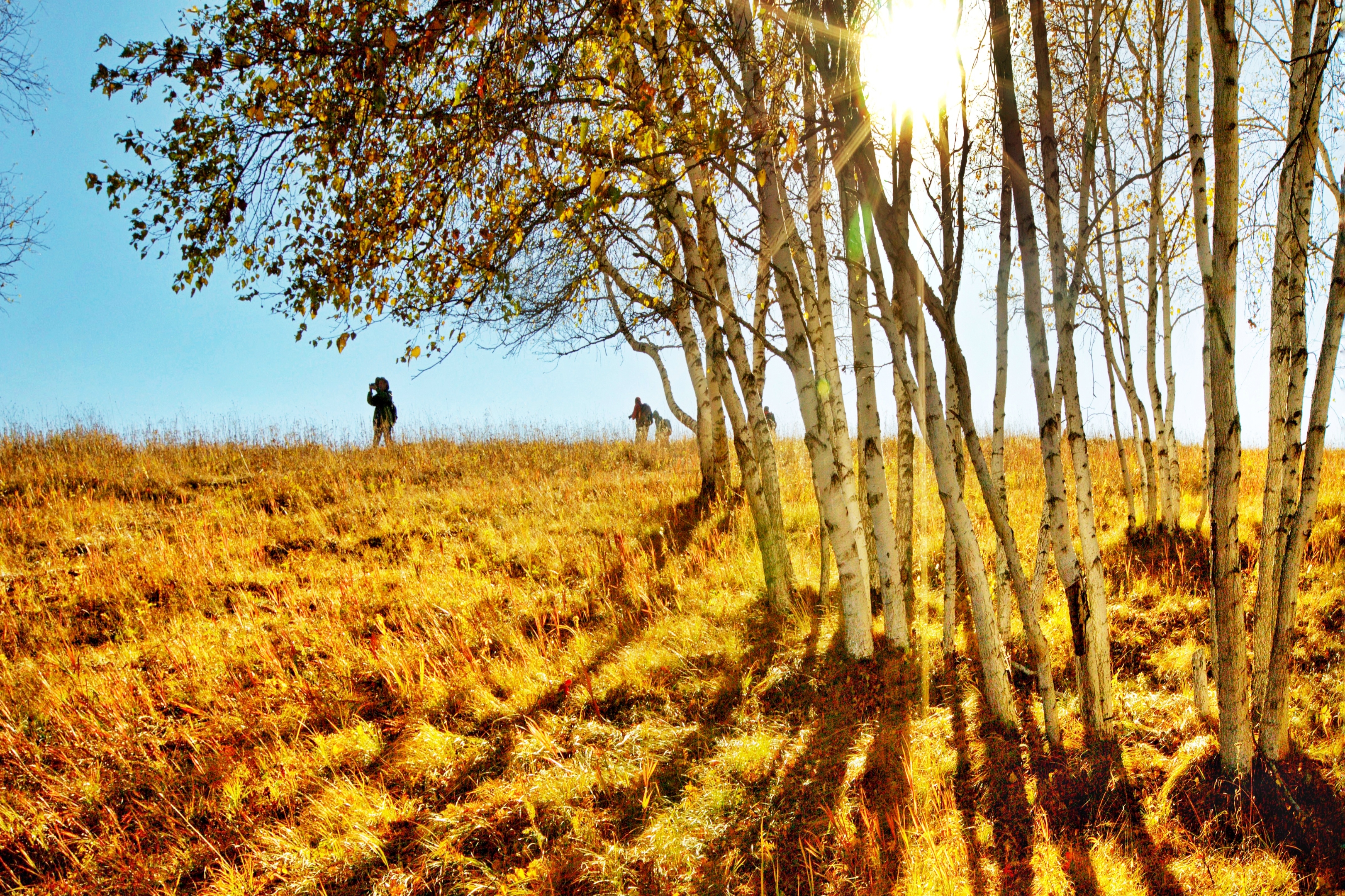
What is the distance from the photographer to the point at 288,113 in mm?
4379

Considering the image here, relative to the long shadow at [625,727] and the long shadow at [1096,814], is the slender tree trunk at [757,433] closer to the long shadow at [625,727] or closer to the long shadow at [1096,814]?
the long shadow at [625,727]

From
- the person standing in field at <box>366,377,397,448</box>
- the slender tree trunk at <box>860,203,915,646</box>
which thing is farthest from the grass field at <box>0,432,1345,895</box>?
the person standing in field at <box>366,377,397,448</box>

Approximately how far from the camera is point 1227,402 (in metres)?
3.10

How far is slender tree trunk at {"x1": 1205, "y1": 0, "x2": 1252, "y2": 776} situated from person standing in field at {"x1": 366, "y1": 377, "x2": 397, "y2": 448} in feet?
46.5

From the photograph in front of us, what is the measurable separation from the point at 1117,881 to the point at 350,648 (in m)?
5.21

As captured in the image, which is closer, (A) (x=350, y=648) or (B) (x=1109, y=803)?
(B) (x=1109, y=803)

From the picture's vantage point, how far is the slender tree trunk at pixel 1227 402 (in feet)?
9.93

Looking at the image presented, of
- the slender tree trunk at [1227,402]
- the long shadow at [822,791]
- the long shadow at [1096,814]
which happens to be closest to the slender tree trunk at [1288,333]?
the slender tree trunk at [1227,402]

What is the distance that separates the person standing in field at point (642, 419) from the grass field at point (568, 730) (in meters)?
7.23

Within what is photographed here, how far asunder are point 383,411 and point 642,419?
5.78 meters

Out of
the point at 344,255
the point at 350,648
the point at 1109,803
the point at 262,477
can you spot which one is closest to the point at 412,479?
the point at 262,477

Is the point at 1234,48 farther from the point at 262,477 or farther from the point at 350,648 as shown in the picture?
the point at 262,477

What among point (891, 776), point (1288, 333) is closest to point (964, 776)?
point (891, 776)

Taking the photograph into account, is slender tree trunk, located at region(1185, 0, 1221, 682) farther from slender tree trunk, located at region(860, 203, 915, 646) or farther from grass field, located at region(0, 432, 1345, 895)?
slender tree trunk, located at region(860, 203, 915, 646)
